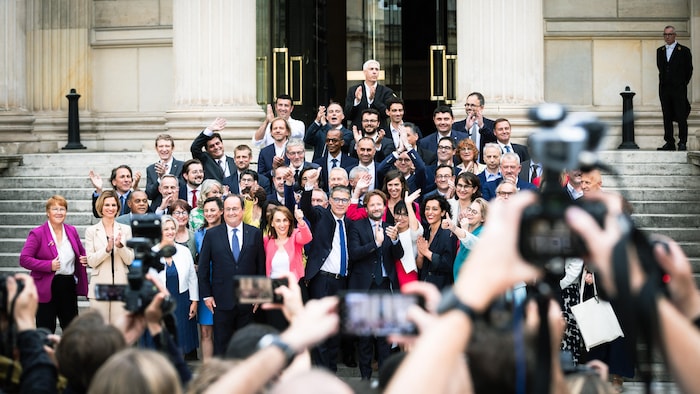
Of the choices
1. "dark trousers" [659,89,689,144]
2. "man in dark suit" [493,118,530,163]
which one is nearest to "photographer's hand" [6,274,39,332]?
"man in dark suit" [493,118,530,163]

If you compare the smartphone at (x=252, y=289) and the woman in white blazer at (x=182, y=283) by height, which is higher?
the smartphone at (x=252, y=289)

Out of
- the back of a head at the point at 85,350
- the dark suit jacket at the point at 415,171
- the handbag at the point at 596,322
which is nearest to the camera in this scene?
the back of a head at the point at 85,350

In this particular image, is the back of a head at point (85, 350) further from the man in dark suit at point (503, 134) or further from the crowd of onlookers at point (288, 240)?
the man in dark suit at point (503, 134)

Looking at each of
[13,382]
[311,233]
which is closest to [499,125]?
[311,233]

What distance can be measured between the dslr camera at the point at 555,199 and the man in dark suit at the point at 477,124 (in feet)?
34.4

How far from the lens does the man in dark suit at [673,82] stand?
16.1 meters

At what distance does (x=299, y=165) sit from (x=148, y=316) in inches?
276

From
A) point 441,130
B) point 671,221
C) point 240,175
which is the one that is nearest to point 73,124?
point 240,175

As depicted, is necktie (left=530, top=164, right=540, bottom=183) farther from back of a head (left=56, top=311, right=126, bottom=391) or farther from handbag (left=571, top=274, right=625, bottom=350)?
back of a head (left=56, top=311, right=126, bottom=391)

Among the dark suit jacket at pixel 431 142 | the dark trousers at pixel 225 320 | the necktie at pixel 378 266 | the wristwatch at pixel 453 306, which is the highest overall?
the dark suit jacket at pixel 431 142

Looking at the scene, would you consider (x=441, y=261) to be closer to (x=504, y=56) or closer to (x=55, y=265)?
(x=55, y=265)

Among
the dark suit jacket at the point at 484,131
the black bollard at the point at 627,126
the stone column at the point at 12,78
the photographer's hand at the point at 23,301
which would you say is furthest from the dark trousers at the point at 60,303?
the black bollard at the point at 627,126

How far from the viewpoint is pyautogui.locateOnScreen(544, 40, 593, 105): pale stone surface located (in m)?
17.8

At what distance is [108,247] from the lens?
10.6 m
